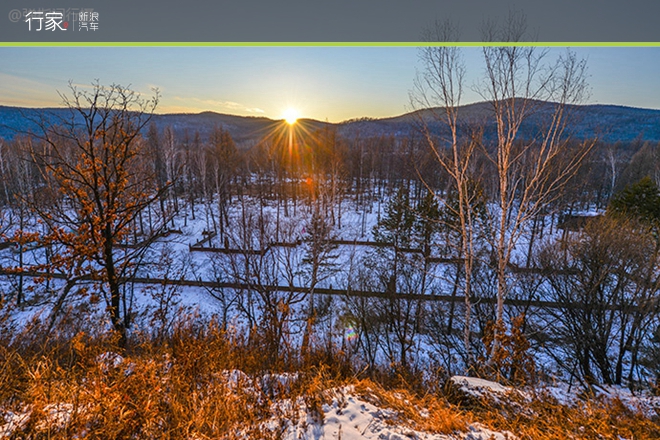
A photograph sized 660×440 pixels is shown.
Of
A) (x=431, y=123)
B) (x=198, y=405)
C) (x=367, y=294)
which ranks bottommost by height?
(x=367, y=294)

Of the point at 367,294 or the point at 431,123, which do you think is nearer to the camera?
the point at 431,123

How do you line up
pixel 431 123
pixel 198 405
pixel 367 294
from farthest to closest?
pixel 367 294, pixel 431 123, pixel 198 405

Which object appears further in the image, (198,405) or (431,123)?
(431,123)

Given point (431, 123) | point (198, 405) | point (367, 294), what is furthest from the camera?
point (367, 294)

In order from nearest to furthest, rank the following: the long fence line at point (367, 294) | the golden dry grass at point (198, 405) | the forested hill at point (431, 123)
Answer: the golden dry grass at point (198, 405)
the forested hill at point (431, 123)
the long fence line at point (367, 294)

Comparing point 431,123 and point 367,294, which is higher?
point 431,123

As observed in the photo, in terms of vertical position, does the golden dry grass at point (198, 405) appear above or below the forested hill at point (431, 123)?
below

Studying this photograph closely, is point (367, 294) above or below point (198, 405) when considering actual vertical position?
below

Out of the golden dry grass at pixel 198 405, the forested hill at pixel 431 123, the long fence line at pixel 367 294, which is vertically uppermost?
the forested hill at pixel 431 123

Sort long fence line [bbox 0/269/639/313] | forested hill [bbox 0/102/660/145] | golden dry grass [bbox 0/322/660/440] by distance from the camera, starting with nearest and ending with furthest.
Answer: golden dry grass [bbox 0/322/660/440]
forested hill [bbox 0/102/660/145]
long fence line [bbox 0/269/639/313]
